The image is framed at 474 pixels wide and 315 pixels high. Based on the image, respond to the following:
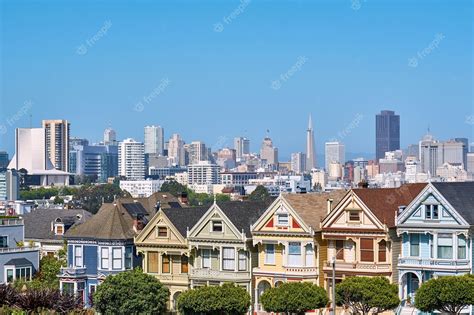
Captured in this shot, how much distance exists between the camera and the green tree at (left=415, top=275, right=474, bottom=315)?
55.4 m

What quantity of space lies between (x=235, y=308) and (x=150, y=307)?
240 inches

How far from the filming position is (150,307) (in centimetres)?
6544

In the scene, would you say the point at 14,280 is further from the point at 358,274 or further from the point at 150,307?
the point at 358,274

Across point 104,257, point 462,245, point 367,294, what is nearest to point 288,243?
point 367,294

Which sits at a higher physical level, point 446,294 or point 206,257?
point 206,257

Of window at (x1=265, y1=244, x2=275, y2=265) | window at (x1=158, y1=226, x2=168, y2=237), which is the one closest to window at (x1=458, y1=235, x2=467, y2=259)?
window at (x1=265, y1=244, x2=275, y2=265)

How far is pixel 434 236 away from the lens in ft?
195

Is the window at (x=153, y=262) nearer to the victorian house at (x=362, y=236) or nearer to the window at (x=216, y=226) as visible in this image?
the window at (x=216, y=226)

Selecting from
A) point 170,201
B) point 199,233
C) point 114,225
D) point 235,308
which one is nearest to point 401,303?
point 235,308

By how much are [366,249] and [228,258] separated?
866 cm

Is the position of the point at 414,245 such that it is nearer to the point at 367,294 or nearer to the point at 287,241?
the point at 367,294

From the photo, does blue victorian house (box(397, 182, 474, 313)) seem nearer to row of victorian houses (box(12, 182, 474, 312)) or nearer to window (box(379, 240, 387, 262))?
row of victorian houses (box(12, 182, 474, 312))

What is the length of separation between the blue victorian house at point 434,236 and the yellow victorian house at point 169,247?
45.1ft

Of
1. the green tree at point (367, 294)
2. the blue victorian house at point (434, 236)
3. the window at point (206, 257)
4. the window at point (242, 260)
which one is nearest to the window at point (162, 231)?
the window at point (206, 257)
